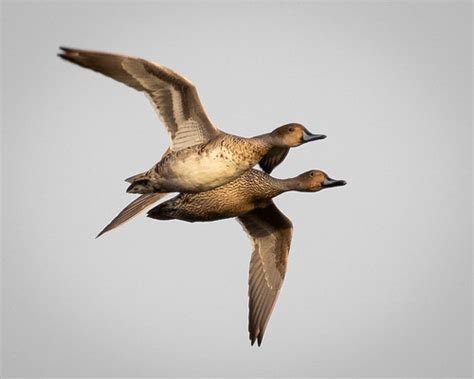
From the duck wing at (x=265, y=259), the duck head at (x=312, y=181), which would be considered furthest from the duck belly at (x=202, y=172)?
the duck wing at (x=265, y=259)

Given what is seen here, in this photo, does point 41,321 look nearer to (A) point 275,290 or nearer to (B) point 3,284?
(B) point 3,284

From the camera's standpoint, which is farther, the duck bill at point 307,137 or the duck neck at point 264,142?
the duck bill at point 307,137

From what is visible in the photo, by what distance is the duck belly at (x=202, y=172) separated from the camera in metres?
13.5

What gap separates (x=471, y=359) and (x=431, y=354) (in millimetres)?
2453

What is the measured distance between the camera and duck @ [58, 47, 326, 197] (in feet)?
43.4

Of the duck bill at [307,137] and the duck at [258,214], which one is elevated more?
the duck bill at [307,137]

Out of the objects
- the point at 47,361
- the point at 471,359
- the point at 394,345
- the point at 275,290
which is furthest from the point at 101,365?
the point at 275,290

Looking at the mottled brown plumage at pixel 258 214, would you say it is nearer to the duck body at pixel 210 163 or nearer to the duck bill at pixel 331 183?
the duck bill at pixel 331 183

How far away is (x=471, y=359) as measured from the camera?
6431 cm

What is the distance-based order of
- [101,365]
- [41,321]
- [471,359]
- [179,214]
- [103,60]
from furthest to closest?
1. [41,321]
2. [101,365]
3. [471,359]
4. [179,214]
5. [103,60]

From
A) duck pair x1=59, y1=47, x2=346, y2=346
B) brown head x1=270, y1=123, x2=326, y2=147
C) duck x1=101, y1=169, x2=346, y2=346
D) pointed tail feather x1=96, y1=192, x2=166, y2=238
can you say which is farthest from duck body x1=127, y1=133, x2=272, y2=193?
pointed tail feather x1=96, y1=192, x2=166, y2=238

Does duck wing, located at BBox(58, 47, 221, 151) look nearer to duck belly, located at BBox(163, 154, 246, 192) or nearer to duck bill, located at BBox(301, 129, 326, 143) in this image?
duck belly, located at BBox(163, 154, 246, 192)

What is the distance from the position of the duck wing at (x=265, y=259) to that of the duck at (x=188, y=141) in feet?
7.62

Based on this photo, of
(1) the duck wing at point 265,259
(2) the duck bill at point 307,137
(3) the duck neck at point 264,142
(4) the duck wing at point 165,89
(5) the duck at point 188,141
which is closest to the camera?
(4) the duck wing at point 165,89
